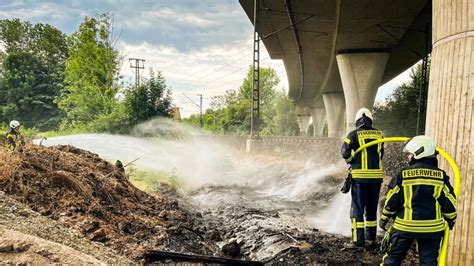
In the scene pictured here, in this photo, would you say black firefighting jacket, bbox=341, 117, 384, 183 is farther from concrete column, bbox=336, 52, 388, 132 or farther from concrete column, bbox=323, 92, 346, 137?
concrete column, bbox=323, 92, 346, 137

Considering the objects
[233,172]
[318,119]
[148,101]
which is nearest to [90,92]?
[148,101]

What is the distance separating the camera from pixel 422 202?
3645 millimetres

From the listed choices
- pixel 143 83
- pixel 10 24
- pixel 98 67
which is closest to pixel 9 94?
pixel 10 24

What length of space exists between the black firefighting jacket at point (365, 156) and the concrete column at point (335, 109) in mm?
38349

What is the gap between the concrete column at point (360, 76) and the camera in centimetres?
2219

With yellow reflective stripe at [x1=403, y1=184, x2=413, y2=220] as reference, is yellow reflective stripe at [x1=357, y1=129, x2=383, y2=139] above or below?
above

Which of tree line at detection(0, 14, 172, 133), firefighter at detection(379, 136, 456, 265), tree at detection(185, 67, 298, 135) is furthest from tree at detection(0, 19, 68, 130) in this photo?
firefighter at detection(379, 136, 456, 265)

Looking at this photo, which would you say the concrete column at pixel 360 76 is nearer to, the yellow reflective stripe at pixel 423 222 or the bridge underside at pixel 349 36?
the bridge underside at pixel 349 36

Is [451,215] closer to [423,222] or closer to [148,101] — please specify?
[423,222]

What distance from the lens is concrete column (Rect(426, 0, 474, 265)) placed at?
14.6 ft

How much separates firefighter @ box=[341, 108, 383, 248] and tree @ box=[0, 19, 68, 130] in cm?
4535

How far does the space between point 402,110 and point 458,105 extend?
1337 inches

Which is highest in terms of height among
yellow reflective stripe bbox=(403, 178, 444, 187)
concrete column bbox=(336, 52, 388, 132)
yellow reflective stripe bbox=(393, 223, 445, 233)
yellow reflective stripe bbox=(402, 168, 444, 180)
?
concrete column bbox=(336, 52, 388, 132)

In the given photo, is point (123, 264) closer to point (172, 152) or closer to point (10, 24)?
point (172, 152)
